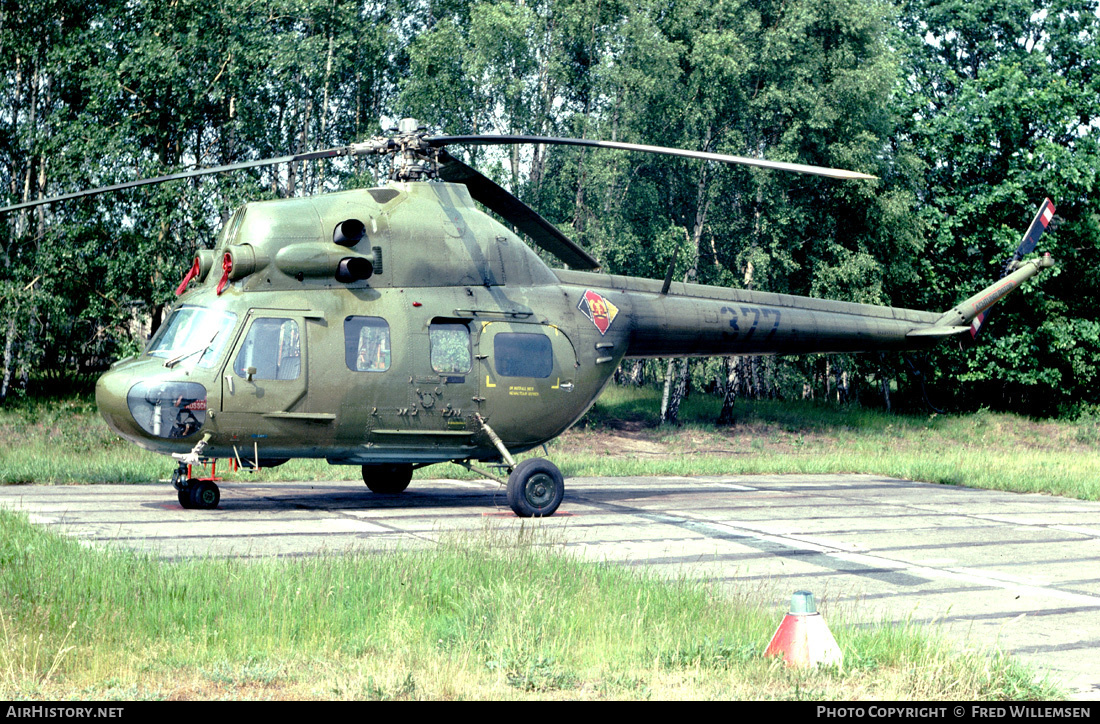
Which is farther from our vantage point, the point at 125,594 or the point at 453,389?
the point at 453,389

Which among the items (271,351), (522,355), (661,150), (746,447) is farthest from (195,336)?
(746,447)

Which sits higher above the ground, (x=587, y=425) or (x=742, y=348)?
(x=742, y=348)

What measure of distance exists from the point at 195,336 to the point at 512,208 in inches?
175

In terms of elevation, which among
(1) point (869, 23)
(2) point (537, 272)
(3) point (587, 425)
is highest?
(1) point (869, 23)

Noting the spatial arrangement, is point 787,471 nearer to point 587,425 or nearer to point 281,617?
point 587,425

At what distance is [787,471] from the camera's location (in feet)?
66.3

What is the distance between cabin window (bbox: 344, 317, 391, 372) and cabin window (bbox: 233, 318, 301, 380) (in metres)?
0.61

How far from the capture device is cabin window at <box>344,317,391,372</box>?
1223 centimetres

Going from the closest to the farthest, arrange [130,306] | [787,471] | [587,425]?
[787,471] < [130,306] < [587,425]

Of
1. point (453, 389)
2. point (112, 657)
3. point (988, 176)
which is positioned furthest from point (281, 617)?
point (988, 176)

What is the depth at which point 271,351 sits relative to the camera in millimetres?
11852

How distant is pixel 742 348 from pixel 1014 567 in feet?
19.4

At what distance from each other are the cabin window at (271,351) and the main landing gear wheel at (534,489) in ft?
9.65

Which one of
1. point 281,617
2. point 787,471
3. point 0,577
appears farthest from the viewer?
point 787,471
